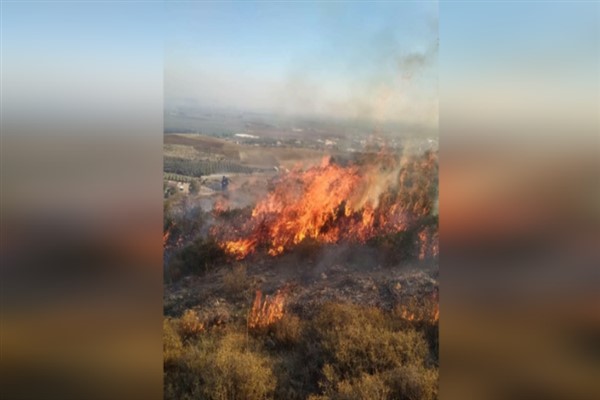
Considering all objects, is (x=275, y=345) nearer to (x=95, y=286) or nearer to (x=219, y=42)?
(x=95, y=286)

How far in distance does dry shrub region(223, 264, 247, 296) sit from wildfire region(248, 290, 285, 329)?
113 mm

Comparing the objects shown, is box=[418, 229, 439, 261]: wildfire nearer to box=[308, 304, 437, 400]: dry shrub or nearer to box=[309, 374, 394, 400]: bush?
box=[308, 304, 437, 400]: dry shrub

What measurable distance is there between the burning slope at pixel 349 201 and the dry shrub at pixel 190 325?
521mm

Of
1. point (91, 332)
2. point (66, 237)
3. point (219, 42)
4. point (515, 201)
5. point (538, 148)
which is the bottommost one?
point (91, 332)

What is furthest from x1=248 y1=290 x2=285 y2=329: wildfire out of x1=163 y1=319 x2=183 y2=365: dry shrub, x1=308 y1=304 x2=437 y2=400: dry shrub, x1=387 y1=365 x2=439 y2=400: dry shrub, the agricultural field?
x1=387 y1=365 x2=439 y2=400: dry shrub

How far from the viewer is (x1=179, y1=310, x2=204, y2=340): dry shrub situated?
11.4ft

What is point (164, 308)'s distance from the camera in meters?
3.41

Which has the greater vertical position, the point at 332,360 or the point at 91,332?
the point at 91,332

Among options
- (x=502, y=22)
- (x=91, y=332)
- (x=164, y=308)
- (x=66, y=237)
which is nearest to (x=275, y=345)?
(x=164, y=308)

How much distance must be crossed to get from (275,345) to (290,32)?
1883 mm

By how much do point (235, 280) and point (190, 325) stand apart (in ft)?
1.21

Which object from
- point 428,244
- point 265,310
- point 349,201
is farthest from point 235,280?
point 428,244

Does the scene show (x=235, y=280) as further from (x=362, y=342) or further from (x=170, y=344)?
(x=362, y=342)

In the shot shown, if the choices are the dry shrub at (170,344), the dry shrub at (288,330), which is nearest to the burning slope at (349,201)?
the dry shrub at (288,330)
